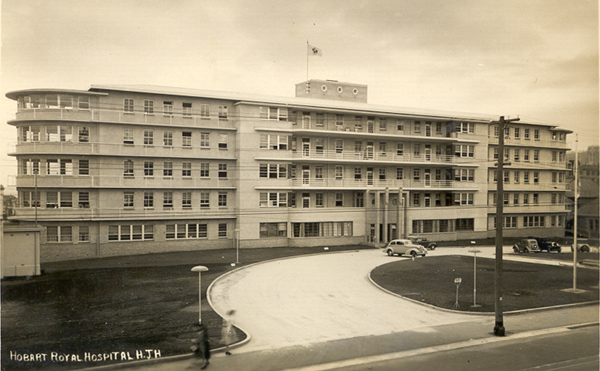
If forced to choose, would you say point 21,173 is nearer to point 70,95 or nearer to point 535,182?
point 70,95

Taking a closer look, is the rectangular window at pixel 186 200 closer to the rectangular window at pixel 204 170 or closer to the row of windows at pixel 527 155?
the rectangular window at pixel 204 170

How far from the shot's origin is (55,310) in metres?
13.0

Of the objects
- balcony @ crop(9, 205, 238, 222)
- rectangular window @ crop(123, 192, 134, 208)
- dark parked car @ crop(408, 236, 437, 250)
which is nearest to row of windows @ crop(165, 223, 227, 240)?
balcony @ crop(9, 205, 238, 222)

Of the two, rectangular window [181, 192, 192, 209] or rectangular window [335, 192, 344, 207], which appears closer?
rectangular window [181, 192, 192, 209]

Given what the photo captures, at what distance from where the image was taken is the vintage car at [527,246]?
85.0 feet

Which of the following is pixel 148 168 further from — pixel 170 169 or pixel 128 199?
pixel 128 199

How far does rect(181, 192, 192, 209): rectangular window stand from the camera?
16.0m

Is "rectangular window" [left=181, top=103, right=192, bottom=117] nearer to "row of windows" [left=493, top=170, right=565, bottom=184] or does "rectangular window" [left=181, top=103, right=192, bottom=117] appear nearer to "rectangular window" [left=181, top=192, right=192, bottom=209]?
"rectangular window" [left=181, top=192, right=192, bottom=209]

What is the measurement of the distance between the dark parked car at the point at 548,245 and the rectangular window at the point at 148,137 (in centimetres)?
2200

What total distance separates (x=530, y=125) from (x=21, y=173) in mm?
21796

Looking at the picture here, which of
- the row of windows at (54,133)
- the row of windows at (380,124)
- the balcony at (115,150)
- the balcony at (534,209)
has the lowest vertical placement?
the balcony at (534,209)

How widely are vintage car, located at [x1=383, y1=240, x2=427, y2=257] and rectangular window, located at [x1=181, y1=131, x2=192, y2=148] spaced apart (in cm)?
1728

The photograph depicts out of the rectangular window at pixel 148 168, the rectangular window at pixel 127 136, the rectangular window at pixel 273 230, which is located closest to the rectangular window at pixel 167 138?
the rectangular window at pixel 148 168

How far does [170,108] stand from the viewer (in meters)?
15.2
